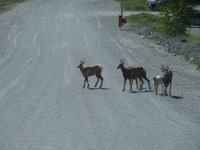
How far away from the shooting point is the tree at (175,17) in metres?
45.4

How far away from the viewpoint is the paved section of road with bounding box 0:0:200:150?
16.2 m

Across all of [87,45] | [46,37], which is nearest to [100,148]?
[87,45]

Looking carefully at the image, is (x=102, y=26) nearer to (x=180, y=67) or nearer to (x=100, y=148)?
(x=180, y=67)

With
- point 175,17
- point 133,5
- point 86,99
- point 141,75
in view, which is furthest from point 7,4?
point 86,99

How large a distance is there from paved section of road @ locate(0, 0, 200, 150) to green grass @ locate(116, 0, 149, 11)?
2324 cm

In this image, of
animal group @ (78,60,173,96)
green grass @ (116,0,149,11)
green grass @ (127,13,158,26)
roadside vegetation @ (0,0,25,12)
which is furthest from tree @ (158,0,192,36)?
roadside vegetation @ (0,0,25,12)

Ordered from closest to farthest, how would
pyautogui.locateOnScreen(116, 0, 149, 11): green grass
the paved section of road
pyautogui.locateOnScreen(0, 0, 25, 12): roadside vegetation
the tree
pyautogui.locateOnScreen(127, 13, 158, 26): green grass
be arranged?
the paved section of road → the tree → pyautogui.locateOnScreen(127, 13, 158, 26): green grass → pyautogui.locateOnScreen(116, 0, 149, 11): green grass → pyautogui.locateOnScreen(0, 0, 25, 12): roadside vegetation

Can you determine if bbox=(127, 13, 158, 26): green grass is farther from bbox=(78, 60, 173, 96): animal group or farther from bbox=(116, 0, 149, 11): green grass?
bbox=(78, 60, 173, 96): animal group


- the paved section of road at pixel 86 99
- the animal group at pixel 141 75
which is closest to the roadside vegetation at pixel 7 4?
the paved section of road at pixel 86 99

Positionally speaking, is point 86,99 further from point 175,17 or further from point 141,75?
point 175,17

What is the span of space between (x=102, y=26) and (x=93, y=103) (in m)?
33.7

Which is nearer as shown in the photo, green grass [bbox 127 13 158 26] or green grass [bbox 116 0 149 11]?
green grass [bbox 127 13 158 26]

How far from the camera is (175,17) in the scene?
149 feet

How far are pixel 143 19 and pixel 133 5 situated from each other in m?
18.6
